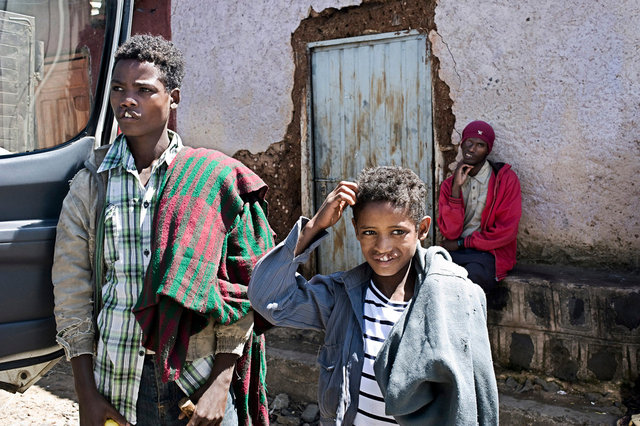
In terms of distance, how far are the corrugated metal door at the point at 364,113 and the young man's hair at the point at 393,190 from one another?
2900mm

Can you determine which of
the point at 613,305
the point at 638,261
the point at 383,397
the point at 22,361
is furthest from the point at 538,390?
the point at 22,361

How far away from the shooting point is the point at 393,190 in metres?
1.78

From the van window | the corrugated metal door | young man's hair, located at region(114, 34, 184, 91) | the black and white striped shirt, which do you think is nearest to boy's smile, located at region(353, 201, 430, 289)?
the black and white striped shirt

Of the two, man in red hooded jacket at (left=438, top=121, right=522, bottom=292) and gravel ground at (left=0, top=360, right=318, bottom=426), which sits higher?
man in red hooded jacket at (left=438, top=121, right=522, bottom=292)

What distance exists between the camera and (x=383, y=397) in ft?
5.62

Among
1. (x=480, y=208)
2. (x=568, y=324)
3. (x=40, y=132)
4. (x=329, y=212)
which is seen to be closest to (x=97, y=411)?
(x=329, y=212)

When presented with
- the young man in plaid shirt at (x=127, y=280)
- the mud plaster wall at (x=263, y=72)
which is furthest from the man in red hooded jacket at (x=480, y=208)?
the young man in plaid shirt at (x=127, y=280)

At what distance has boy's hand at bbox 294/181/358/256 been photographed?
5.81 feet

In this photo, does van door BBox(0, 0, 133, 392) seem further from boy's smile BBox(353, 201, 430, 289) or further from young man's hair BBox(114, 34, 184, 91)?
boy's smile BBox(353, 201, 430, 289)

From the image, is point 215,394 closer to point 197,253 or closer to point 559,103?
point 197,253

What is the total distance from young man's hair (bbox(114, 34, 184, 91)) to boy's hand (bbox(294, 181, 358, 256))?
25.7 inches

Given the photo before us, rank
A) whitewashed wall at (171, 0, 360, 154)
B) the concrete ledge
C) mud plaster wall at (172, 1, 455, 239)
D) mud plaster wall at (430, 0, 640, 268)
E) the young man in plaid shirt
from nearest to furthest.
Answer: the young man in plaid shirt < the concrete ledge < mud plaster wall at (430, 0, 640, 268) < mud plaster wall at (172, 1, 455, 239) < whitewashed wall at (171, 0, 360, 154)

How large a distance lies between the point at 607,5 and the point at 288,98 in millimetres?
2565

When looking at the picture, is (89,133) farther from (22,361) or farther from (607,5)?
(607,5)
